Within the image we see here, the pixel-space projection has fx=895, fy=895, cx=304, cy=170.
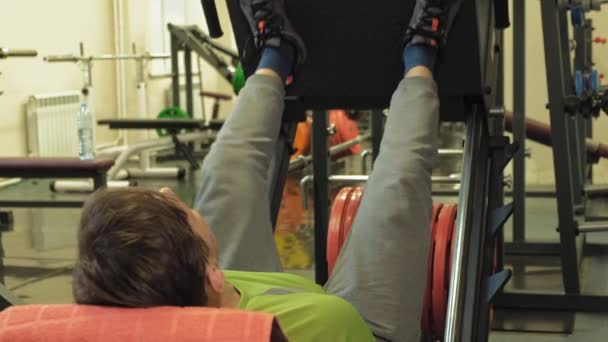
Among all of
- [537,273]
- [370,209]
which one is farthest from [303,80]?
[537,273]

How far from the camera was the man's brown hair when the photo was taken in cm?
109

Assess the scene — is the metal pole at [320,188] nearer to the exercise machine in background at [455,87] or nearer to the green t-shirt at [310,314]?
the exercise machine in background at [455,87]

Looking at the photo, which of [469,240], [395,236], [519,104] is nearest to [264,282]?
[395,236]

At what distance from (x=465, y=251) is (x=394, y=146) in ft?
1.18

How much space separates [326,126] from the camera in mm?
3713

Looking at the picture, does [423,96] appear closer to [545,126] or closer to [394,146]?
[394,146]

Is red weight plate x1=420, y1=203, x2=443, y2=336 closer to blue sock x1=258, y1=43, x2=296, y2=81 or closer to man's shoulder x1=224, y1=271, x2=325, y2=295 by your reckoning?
blue sock x1=258, y1=43, x2=296, y2=81

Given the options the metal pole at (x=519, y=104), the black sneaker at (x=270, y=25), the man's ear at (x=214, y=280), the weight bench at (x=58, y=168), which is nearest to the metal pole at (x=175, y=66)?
the weight bench at (x=58, y=168)

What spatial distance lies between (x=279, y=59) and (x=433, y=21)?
40 cm

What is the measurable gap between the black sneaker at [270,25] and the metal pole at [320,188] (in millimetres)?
1231

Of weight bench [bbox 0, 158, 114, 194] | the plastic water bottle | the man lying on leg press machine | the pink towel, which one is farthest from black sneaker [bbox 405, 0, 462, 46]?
the plastic water bottle

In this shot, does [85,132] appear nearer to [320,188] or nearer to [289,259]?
[289,259]

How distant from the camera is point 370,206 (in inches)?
69.8

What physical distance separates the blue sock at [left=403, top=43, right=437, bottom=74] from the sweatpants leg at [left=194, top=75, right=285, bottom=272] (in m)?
0.36
